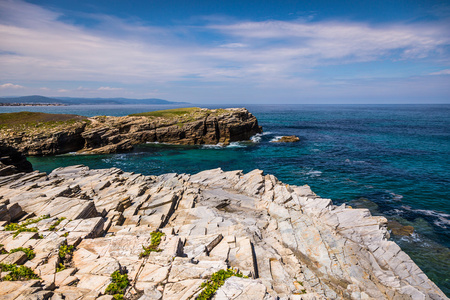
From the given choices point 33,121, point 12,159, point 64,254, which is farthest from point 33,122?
point 64,254

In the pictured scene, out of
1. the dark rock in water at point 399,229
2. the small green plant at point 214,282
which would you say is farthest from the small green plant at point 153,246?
the dark rock in water at point 399,229

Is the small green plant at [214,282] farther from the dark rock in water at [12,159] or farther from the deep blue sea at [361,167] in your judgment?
the dark rock in water at [12,159]

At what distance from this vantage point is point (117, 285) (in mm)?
10523

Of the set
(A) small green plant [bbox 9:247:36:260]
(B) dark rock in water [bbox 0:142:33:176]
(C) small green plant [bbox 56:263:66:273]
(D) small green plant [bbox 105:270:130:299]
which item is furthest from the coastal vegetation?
(D) small green plant [bbox 105:270:130:299]

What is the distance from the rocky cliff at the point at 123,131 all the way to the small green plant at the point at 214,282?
214 ft

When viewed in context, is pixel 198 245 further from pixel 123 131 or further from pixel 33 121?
pixel 33 121

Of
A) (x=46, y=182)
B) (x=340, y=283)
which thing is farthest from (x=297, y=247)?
(x=46, y=182)

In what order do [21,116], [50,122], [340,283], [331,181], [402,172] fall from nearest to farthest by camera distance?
1. [340,283]
2. [331,181]
3. [402,172]
4. [50,122]
5. [21,116]

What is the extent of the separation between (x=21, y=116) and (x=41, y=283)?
9571 centimetres

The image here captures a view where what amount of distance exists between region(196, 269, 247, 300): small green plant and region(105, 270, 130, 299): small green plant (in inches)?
142

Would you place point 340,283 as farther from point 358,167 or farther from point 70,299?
point 358,167

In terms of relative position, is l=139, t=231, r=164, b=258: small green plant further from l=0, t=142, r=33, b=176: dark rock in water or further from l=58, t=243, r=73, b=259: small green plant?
l=0, t=142, r=33, b=176: dark rock in water

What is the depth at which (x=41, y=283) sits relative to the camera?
10.1m

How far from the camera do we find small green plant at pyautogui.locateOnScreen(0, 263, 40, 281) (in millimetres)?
10312
